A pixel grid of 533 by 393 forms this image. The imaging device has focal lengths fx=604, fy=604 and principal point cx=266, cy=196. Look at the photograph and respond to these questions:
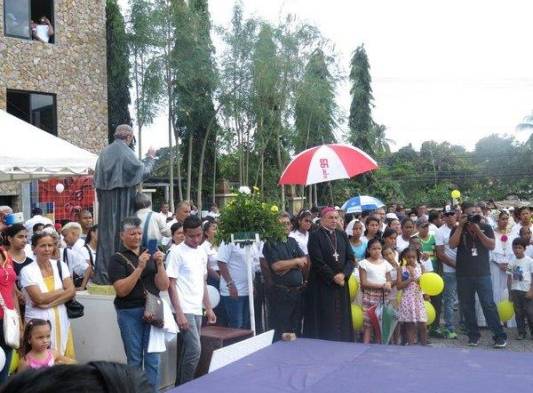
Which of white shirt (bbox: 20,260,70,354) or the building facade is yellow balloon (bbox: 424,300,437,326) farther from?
the building facade

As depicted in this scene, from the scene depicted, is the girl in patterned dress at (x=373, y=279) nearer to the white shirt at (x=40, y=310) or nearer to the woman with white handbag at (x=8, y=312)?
the white shirt at (x=40, y=310)

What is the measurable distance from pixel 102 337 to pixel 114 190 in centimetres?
151

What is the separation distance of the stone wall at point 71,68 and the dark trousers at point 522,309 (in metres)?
12.9

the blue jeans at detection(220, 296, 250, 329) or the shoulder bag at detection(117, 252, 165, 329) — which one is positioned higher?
the shoulder bag at detection(117, 252, 165, 329)

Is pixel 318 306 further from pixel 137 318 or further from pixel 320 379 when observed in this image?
pixel 320 379

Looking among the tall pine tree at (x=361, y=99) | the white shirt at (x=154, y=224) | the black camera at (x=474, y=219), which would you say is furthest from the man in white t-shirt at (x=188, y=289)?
the tall pine tree at (x=361, y=99)

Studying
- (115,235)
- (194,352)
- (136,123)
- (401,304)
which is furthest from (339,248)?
(136,123)

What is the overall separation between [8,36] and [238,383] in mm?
15407

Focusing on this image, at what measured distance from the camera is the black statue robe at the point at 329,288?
672 cm

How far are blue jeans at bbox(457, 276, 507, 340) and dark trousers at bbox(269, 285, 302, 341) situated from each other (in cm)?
261

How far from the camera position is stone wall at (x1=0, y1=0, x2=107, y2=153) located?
16.0 metres

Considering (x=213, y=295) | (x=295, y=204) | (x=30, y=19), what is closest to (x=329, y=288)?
(x=213, y=295)

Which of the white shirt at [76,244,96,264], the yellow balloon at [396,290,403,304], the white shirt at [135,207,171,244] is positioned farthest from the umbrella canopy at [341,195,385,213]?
the white shirt at [135,207,171,244]

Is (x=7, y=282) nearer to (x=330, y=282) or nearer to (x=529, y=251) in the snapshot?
(x=330, y=282)
